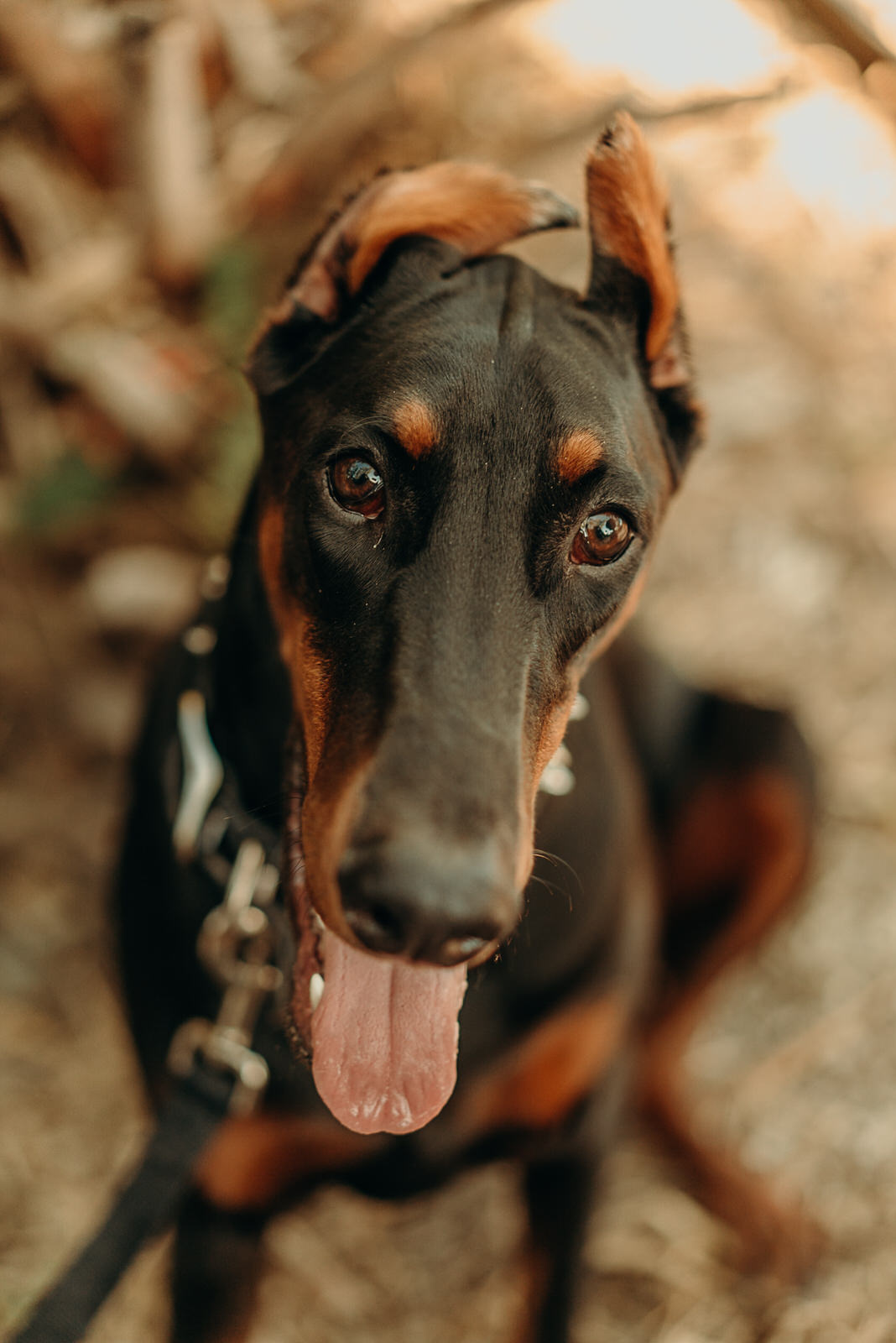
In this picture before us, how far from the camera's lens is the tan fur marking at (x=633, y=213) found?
178 cm

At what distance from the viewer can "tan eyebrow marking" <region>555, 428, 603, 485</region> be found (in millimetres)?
1666

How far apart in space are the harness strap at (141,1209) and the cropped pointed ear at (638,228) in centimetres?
151

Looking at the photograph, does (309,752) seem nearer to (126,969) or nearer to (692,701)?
(126,969)

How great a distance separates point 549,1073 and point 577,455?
4.06 feet

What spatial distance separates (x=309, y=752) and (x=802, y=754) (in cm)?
181

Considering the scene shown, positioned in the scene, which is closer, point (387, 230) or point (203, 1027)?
point (387, 230)

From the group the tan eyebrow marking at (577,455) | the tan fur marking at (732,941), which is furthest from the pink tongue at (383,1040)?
the tan fur marking at (732,941)

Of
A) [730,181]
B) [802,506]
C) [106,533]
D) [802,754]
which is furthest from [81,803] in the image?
[730,181]

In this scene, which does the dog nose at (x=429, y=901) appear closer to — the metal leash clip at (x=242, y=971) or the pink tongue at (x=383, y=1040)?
the pink tongue at (x=383, y=1040)

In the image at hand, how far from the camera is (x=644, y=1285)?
107 inches

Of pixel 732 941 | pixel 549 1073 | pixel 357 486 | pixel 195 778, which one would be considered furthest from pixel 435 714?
pixel 732 941

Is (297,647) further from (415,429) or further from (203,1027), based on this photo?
(203,1027)

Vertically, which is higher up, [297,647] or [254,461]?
[297,647]

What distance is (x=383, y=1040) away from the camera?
5.47ft
